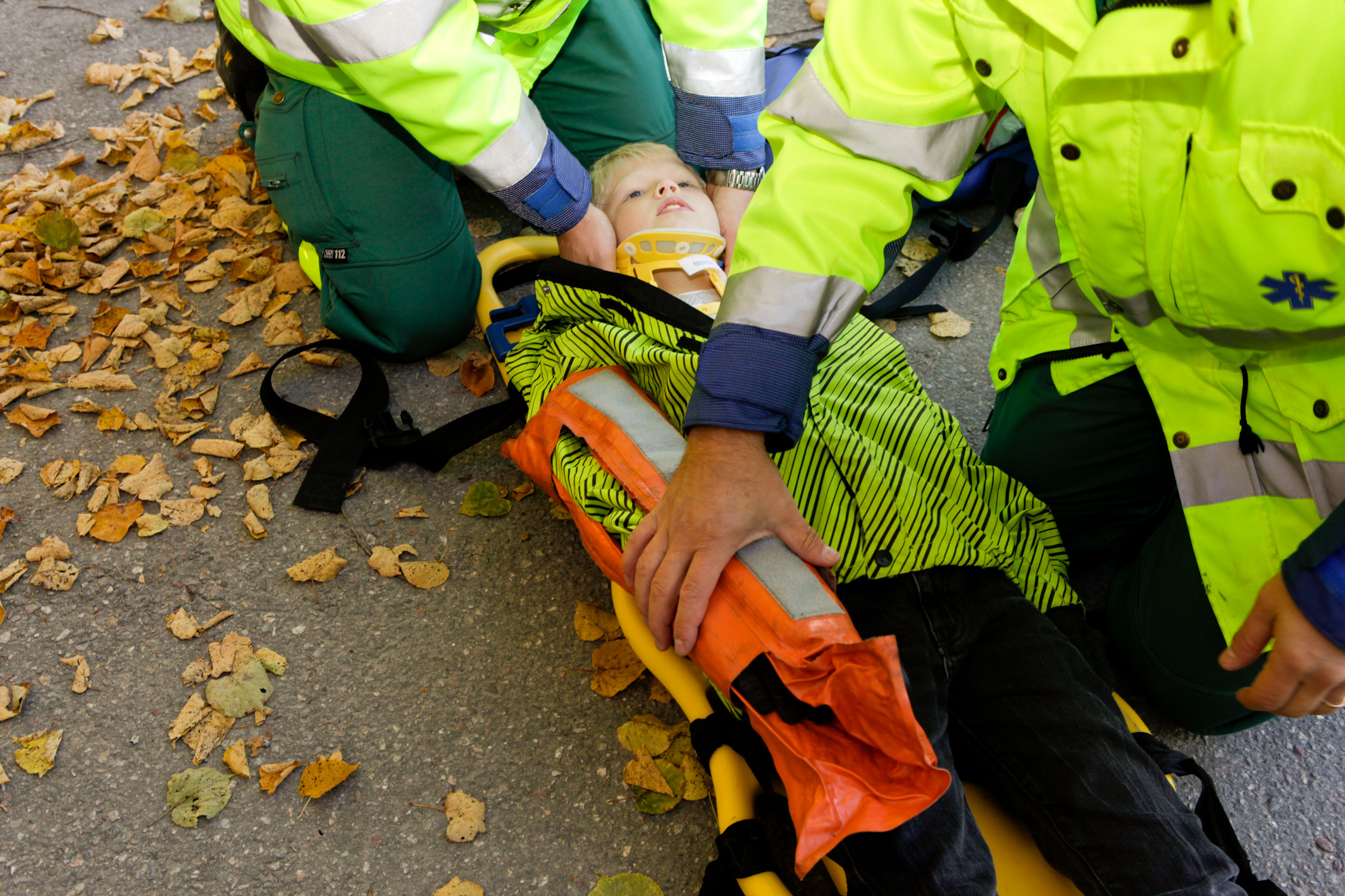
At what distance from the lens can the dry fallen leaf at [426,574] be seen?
196cm

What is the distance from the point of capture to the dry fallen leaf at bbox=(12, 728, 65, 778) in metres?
1.69

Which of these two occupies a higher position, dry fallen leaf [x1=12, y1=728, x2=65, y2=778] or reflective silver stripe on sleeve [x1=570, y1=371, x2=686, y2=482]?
reflective silver stripe on sleeve [x1=570, y1=371, x2=686, y2=482]

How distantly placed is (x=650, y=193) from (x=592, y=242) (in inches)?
8.5

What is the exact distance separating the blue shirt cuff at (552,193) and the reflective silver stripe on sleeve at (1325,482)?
5.43 feet

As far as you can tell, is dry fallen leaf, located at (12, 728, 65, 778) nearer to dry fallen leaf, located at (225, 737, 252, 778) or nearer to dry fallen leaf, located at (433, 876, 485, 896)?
dry fallen leaf, located at (225, 737, 252, 778)

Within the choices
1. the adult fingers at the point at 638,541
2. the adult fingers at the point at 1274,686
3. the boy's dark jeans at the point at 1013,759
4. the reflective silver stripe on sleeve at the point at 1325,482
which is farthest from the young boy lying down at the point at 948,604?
the reflective silver stripe on sleeve at the point at 1325,482

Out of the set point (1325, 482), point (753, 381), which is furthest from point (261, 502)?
point (1325, 482)

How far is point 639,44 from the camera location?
2660 millimetres

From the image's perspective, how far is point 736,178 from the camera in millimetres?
2387

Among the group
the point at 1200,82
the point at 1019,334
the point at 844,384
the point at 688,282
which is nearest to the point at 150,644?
the point at 688,282

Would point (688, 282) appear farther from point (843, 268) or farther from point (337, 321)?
point (337, 321)

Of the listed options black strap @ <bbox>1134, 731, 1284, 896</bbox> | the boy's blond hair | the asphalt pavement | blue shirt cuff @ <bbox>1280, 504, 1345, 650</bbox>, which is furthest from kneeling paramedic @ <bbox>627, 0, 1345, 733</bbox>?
the boy's blond hair

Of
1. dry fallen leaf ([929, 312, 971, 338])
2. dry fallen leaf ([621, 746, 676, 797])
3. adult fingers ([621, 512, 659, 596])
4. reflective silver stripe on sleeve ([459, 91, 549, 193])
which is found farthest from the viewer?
dry fallen leaf ([929, 312, 971, 338])

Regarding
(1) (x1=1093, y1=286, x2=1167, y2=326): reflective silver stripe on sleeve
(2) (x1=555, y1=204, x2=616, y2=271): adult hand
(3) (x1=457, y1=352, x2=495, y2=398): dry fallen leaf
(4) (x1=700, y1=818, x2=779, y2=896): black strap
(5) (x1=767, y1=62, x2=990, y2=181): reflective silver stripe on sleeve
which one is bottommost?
(3) (x1=457, y1=352, x2=495, y2=398): dry fallen leaf
